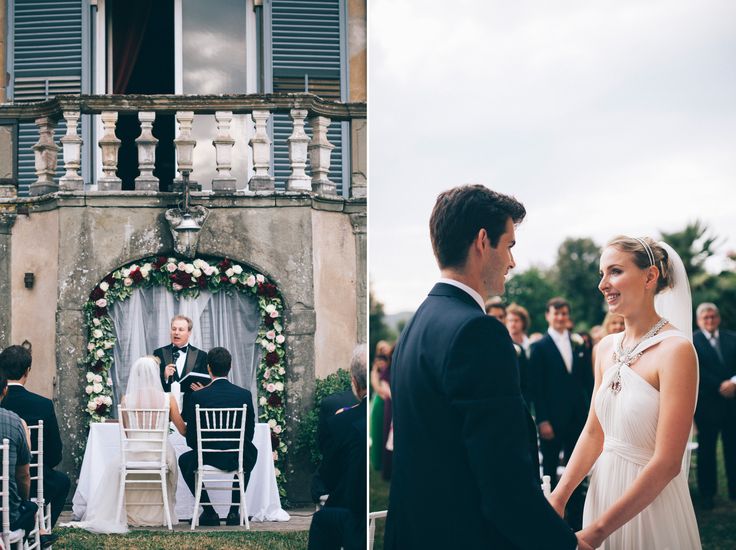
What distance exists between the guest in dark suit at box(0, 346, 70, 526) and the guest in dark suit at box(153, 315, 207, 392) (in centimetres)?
54

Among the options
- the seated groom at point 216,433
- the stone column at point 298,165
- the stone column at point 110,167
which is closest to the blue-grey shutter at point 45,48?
the stone column at point 110,167

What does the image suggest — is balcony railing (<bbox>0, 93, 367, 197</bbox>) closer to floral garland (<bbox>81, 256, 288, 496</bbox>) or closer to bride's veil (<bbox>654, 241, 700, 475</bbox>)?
floral garland (<bbox>81, 256, 288, 496</bbox>)

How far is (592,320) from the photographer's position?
26.3m

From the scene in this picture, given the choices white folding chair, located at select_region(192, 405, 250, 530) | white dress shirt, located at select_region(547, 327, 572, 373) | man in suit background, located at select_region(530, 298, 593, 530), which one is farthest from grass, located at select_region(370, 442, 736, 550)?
white folding chair, located at select_region(192, 405, 250, 530)

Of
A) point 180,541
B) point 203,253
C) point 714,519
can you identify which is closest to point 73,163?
point 203,253

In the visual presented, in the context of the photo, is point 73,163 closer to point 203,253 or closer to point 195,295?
point 203,253

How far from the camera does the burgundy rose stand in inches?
169

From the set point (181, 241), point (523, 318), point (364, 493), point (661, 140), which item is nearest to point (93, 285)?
point (181, 241)

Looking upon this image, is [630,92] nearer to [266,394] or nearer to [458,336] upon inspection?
[266,394]

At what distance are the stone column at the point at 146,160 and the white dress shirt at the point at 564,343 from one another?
9.04 ft

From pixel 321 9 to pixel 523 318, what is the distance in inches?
111

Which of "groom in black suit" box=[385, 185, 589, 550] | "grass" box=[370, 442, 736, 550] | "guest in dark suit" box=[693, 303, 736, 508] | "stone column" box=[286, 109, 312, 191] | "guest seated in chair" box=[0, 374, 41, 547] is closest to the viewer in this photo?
"groom in black suit" box=[385, 185, 589, 550]

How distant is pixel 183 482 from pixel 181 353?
59 centimetres

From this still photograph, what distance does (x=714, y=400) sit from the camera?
22.2 ft
